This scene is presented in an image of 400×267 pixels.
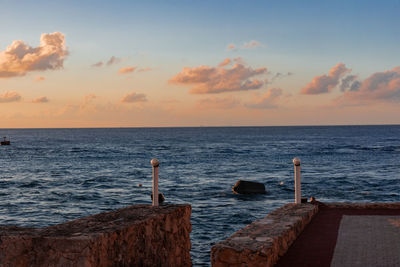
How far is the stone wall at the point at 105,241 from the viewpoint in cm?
477

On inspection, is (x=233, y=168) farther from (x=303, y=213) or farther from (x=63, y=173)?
(x=303, y=213)

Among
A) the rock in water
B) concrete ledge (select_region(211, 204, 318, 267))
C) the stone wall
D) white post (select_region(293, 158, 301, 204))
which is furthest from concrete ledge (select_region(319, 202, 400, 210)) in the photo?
the rock in water

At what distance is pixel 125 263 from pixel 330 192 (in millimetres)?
27452

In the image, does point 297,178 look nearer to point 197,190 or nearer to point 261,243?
point 261,243

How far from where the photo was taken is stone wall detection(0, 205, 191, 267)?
15.6ft

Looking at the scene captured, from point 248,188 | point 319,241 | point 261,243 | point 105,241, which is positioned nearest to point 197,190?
point 248,188

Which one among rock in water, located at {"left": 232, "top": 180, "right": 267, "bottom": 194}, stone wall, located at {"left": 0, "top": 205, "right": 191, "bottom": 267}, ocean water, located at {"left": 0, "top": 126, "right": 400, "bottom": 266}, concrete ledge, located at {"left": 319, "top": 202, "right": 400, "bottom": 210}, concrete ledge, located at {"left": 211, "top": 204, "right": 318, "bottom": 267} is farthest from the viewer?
rock in water, located at {"left": 232, "top": 180, "right": 267, "bottom": 194}

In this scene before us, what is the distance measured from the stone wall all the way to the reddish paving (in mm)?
1603

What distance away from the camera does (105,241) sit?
4.96 metres

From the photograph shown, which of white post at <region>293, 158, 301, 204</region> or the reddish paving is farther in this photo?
white post at <region>293, 158, 301, 204</region>

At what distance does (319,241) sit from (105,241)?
3.76m

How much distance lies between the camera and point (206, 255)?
1467cm

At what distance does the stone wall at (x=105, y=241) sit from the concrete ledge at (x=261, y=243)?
2.91 feet

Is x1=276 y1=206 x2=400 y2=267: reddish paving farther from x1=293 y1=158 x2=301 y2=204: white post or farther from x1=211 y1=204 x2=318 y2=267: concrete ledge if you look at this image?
x1=293 y1=158 x2=301 y2=204: white post
